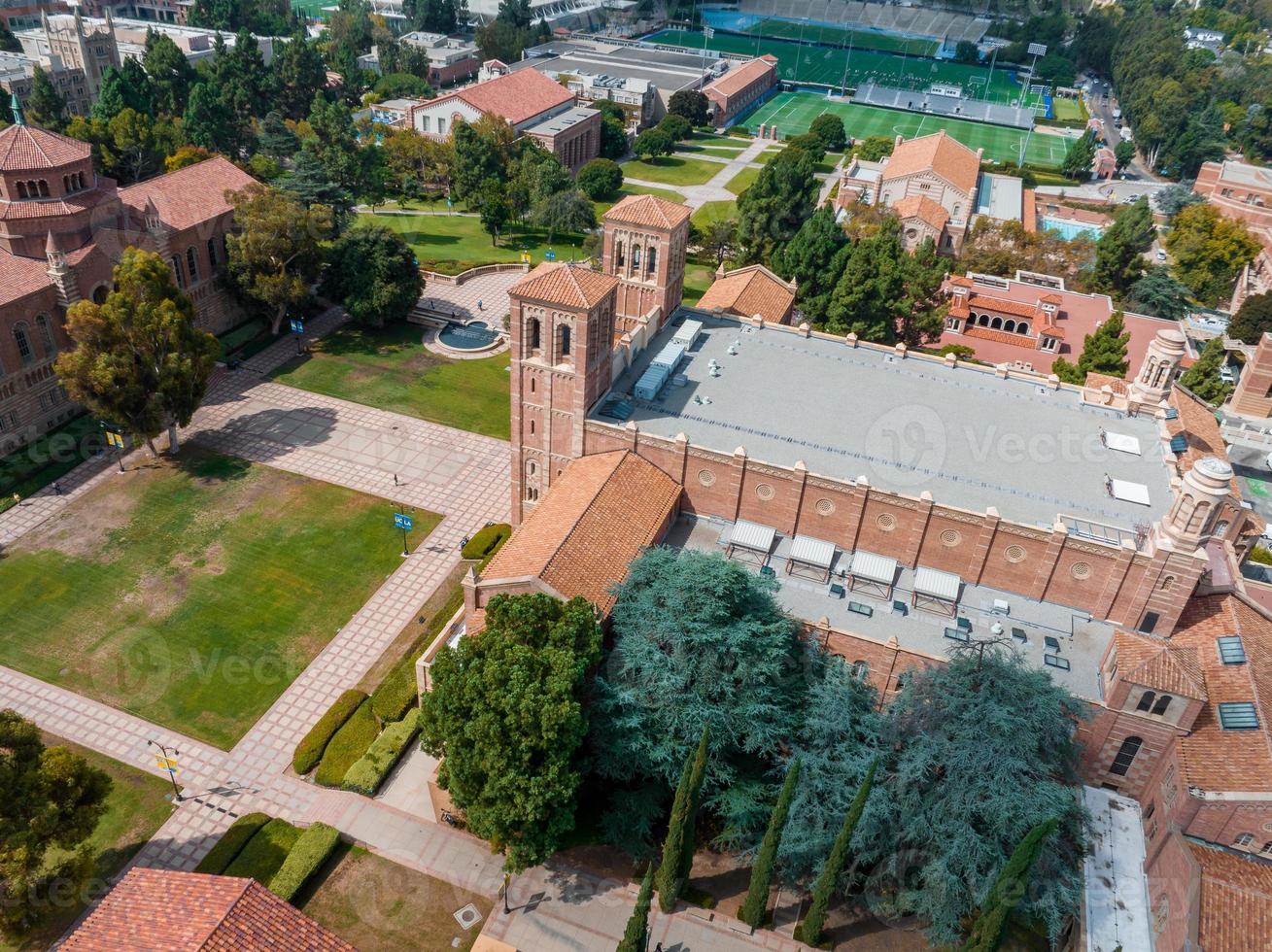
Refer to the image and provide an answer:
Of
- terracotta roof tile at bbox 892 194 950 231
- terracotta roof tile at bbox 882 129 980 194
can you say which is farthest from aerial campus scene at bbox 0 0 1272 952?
terracotta roof tile at bbox 882 129 980 194

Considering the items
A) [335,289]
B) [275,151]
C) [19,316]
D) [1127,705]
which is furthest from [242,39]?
[1127,705]

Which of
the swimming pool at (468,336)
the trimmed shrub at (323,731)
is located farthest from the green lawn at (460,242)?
the trimmed shrub at (323,731)

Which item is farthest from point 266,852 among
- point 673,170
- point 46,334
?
point 673,170

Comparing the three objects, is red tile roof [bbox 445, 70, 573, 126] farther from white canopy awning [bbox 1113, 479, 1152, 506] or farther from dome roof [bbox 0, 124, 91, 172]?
white canopy awning [bbox 1113, 479, 1152, 506]

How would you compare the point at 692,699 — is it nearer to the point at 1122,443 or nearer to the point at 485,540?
the point at 485,540

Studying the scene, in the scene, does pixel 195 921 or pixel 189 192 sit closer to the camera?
pixel 195 921
